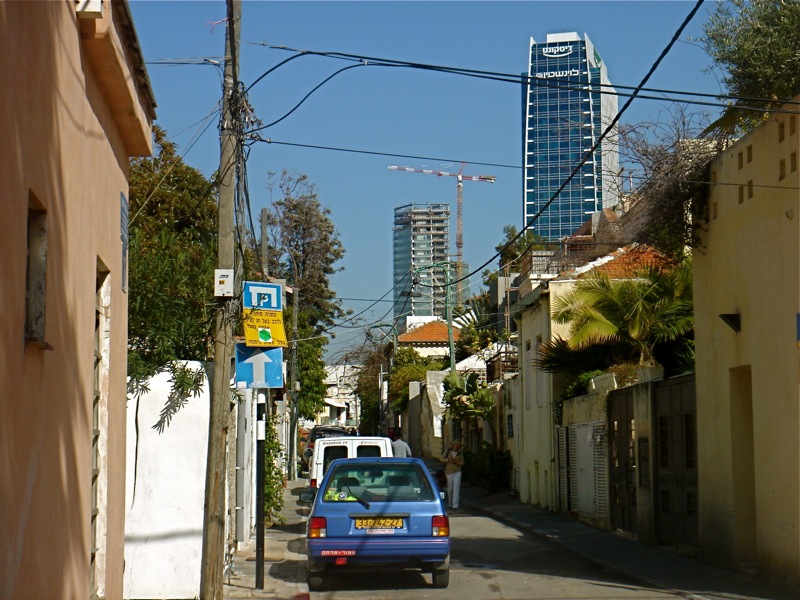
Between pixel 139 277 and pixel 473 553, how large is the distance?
7.75m

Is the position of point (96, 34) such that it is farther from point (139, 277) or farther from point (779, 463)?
point (779, 463)

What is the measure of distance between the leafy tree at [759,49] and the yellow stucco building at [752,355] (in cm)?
46

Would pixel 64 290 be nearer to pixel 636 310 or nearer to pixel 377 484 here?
pixel 377 484

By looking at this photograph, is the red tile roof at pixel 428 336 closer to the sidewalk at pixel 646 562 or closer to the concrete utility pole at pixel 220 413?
the sidewalk at pixel 646 562

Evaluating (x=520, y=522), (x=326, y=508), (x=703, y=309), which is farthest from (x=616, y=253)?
(x=326, y=508)

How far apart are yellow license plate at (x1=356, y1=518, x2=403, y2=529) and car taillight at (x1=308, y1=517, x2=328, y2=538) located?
1.35 feet

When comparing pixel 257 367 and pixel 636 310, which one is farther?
pixel 636 310

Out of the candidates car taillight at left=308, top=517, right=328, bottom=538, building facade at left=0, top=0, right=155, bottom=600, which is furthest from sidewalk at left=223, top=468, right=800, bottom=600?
building facade at left=0, top=0, right=155, bottom=600

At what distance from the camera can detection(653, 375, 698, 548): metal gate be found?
16.6m

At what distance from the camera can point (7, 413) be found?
15.5 feet

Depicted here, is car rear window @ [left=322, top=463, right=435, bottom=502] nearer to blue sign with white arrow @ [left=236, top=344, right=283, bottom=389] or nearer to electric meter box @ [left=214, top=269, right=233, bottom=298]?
blue sign with white arrow @ [left=236, top=344, right=283, bottom=389]

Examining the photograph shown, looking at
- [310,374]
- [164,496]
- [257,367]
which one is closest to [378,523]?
[257,367]

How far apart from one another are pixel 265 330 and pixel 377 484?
253cm

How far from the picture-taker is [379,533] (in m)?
13.0
